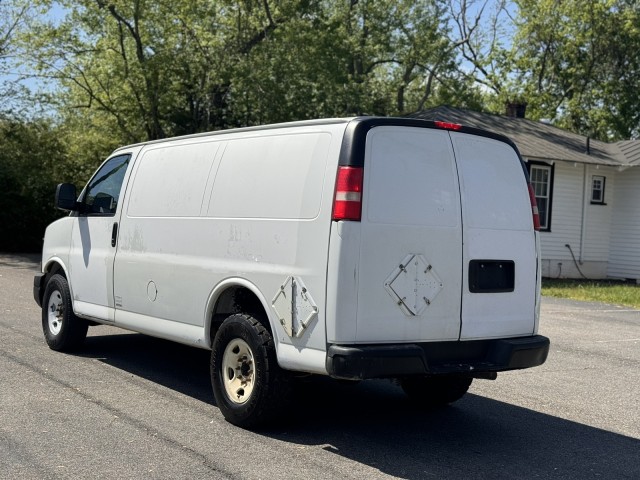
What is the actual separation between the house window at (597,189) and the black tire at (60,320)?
18.4 m

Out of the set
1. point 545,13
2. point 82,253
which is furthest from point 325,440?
point 545,13

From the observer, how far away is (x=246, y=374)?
6.26 m

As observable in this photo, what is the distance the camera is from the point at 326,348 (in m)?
5.46

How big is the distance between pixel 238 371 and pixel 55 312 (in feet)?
12.2

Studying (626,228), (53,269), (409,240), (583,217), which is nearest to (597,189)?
(583,217)

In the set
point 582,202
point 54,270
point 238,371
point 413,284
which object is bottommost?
point 238,371

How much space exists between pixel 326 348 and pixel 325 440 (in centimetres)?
93

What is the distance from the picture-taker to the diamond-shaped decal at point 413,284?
5629mm

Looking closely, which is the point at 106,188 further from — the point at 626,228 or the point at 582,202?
the point at 626,228

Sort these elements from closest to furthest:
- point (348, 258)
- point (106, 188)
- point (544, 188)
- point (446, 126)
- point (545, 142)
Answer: point (348, 258)
point (446, 126)
point (106, 188)
point (544, 188)
point (545, 142)

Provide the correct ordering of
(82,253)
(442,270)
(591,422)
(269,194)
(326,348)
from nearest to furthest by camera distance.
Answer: (326,348) < (442,270) < (269,194) < (591,422) < (82,253)

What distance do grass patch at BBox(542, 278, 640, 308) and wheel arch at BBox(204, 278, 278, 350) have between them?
40.4 ft

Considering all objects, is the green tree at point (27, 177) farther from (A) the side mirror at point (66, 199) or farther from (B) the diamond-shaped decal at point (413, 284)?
(B) the diamond-shaped decal at point (413, 284)

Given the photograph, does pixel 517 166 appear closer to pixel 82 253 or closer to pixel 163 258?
pixel 163 258
